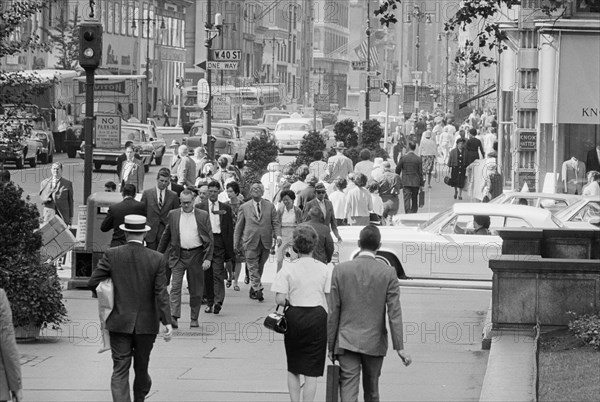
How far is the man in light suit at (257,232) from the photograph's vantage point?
19344mm

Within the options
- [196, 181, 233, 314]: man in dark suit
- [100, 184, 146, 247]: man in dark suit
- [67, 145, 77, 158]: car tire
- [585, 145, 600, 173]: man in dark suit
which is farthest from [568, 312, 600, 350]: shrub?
[67, 145, 77, 158]: car tire

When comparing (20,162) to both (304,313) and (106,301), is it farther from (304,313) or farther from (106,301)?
(304,313)

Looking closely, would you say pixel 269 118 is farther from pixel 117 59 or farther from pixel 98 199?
pixel 98 199

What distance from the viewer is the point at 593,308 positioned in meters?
14.2

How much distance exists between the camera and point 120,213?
1791 cm

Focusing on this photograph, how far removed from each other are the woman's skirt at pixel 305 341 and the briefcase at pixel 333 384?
913mm

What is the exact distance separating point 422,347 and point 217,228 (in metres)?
3.89

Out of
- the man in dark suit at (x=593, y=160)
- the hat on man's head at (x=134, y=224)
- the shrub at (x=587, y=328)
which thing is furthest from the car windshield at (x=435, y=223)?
the hat on man's head at (x=134, y=224)

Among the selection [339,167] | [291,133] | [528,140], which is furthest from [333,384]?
[291,133]

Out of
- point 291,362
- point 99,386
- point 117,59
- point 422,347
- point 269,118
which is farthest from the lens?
point 117,59

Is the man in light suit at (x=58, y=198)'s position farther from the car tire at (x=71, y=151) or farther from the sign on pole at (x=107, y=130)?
the car tire at (x=71, y=151)

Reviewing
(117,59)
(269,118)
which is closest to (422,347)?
(269,118)

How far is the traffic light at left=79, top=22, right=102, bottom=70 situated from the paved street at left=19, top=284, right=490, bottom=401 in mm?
3625

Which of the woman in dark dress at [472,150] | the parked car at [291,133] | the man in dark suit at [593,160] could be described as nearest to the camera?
the man in dark suit at [593,160]
